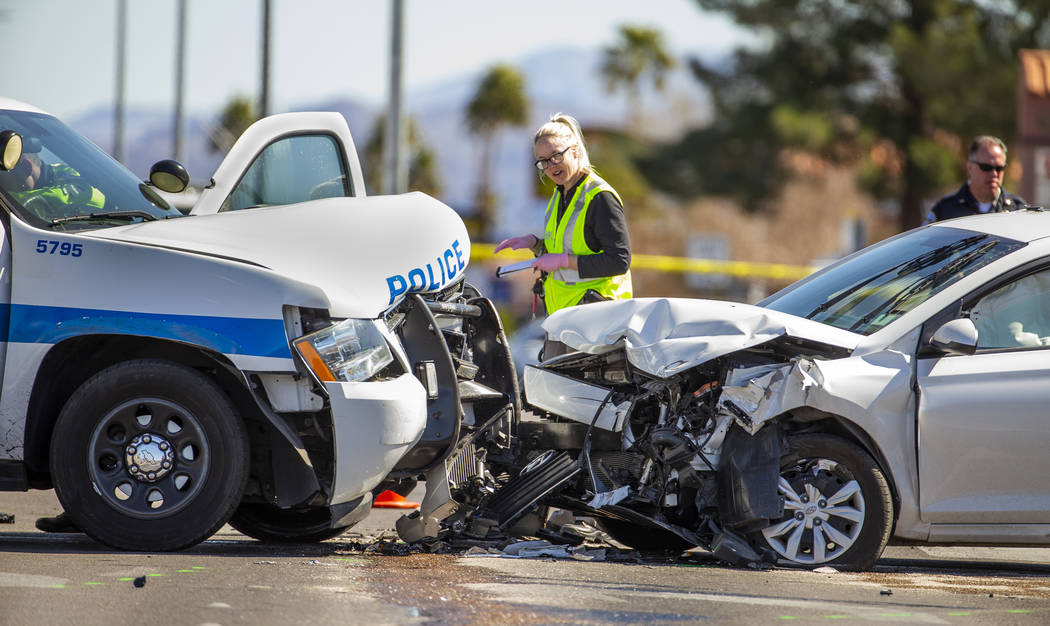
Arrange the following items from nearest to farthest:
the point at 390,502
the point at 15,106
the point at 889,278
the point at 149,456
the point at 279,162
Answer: the point at 149,456, the point at 15,106, the point at 889,278, the point at 279,162, the point at 390,502

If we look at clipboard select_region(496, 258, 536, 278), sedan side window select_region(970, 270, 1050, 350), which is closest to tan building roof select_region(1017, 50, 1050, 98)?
clipboard select_region(496, 258, 536, 278)

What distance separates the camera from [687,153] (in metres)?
40.3

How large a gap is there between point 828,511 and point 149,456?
296 centimetres

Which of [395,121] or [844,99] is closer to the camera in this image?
[395,121]

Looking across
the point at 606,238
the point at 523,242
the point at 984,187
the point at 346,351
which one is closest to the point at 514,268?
the point at 523,242

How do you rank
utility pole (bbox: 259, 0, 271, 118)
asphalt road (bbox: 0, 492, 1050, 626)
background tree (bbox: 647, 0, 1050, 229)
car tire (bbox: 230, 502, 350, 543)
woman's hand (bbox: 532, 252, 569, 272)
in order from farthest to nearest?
background tree (bbox: 647, 0, 1050, 229)
utility pole (bbox: 259, 0, 271, 118)
woman's hand (bbox: 532, 252, 569, 272)
car tire (bbox: 230, 502, 350, 543)
asphalt road (bbox: 0, 492, 1050, 626)

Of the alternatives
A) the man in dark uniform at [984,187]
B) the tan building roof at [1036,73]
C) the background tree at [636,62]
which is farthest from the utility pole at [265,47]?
the background tree at [636,62]

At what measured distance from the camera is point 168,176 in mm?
6812

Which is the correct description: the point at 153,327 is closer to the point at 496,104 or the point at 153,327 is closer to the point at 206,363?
the point at 206,363

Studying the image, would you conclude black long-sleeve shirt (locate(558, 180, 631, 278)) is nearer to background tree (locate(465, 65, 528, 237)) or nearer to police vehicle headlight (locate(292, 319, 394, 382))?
police vehicle headlight (locate(292, 319, 394, 382))

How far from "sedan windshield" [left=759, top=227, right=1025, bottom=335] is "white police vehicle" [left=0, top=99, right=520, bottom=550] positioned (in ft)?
6.21

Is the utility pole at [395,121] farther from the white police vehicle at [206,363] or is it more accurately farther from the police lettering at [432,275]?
the white police vehicle at [206,363]

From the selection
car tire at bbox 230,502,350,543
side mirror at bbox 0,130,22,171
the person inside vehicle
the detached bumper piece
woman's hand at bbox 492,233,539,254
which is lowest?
car tire at bbox 230,502,350,543

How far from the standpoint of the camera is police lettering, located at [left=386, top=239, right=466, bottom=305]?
20.3 ft
